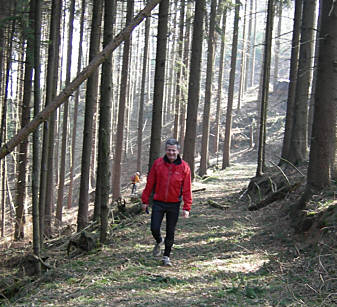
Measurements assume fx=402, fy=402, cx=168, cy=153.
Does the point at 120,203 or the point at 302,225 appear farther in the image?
the point at 120,203

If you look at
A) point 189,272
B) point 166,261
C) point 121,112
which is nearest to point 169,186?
point 166,261

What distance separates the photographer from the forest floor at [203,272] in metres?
5.01

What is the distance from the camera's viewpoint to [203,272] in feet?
20.6

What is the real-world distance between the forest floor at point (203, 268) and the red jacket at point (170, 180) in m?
1.16

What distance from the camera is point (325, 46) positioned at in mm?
7770

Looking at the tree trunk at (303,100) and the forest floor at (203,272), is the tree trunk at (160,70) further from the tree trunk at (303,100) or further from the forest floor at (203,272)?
the tree trunk at (303,100)

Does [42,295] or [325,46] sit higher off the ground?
[325,46]

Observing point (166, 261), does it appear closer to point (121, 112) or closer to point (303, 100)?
point (303, 100)

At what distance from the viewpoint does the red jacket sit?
6.52 meters

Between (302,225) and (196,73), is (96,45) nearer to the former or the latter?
(196,73)

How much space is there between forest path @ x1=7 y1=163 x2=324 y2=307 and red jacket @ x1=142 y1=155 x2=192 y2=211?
116 centimetres

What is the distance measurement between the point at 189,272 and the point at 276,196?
534cm

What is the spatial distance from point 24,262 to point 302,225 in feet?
18.1

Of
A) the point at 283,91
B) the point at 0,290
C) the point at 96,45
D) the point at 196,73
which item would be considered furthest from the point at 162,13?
the point at 283,91
